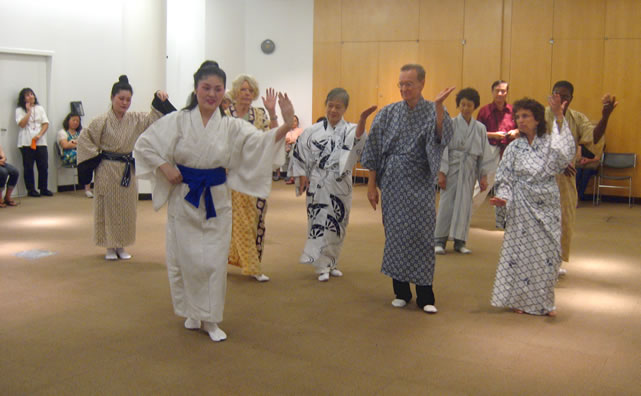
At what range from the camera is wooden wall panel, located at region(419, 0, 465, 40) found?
37.8ft

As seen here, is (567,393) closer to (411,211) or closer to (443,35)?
(411,211)

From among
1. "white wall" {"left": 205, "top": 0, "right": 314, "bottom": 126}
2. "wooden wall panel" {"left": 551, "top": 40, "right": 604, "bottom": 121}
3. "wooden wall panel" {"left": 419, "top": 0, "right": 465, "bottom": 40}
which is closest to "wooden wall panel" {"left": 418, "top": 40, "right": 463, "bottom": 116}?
"wooden wall panel" {"left": 419, "top": 0, "right": 465, "bottom": 40}

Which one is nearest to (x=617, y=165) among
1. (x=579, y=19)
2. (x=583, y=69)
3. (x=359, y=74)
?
(x=583, y=69)

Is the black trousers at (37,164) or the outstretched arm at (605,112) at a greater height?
the outstretched arm at (605,112)

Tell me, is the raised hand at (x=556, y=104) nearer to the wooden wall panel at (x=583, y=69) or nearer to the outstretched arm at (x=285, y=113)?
the outstretched arm at (x=285, y=113)

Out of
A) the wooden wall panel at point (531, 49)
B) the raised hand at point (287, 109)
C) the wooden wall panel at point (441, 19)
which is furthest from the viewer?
the wooden wall panel at point (441, 19)

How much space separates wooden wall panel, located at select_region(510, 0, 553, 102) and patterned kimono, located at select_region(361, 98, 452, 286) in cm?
714

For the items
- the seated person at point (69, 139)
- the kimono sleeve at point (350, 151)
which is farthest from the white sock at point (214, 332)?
the seated person at point (69, 139)

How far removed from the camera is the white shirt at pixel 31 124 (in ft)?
31.9

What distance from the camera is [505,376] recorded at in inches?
131

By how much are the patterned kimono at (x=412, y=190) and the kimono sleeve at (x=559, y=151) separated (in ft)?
2.20

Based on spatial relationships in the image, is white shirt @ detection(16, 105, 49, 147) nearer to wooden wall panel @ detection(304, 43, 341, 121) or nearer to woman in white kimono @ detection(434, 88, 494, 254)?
wooden wall panel @ detection(304, 43, 341, 121)

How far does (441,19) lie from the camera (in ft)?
38.3

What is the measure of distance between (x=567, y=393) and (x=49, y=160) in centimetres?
905
